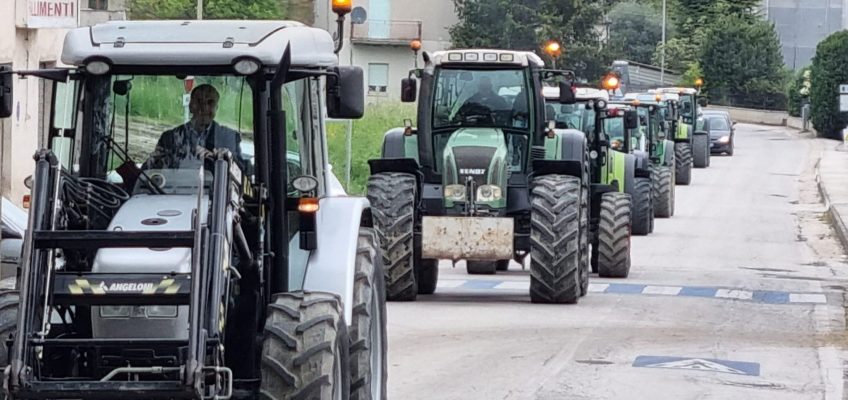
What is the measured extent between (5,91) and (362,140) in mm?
32640

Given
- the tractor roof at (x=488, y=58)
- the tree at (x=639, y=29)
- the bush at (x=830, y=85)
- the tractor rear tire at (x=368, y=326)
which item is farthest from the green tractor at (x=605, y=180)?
the tree at (x=639, y=29)

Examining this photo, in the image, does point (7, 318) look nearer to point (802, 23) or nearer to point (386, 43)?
point (386, 43)

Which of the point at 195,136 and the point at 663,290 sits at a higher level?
the point at 195,136

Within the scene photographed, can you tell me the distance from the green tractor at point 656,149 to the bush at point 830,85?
Answer: 131 ft

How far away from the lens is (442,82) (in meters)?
18.6

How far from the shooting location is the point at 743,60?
96.5 meters

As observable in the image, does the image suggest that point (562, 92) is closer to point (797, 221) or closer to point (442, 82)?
point (442, 82)

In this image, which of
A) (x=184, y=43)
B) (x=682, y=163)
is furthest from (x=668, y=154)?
(x=184, y=43)

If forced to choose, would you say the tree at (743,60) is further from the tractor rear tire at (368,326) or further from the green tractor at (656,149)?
the tractor rear tire at (368,326)

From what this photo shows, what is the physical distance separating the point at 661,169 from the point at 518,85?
624 inches

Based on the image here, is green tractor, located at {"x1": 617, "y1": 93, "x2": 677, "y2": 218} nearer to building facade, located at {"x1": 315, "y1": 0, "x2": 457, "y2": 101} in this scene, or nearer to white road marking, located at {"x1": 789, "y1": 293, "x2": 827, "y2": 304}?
white road marking, located at {"x1": 789, "y1": 293, "x2": 827, "y2": 304}

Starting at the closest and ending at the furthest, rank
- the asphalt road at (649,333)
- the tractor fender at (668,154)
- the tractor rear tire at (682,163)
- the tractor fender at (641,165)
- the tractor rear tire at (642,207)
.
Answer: the asphalt road at (649,333)
the tractor rear tire at (642,207)
the tractor fender at (641,165)
the tractor fender at (668,154)
the tractor rear tire at (682,163)

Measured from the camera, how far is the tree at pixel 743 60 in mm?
95438

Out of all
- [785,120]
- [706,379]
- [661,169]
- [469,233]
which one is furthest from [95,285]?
[785,120]
